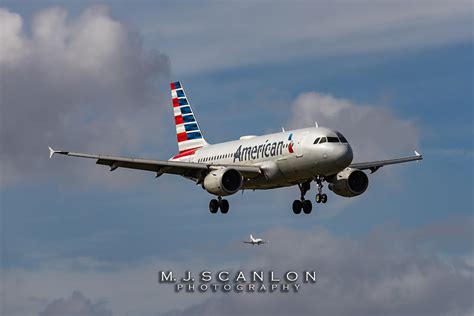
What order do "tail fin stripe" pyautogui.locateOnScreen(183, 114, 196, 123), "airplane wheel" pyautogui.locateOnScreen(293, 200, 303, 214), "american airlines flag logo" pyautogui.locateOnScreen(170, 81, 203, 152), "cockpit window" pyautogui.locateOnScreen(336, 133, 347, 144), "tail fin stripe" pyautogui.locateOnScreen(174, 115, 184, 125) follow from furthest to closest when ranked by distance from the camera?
"tail fin stripe" pyautogui.locateOnScreen(174, 115, 184, 125) < "tail fin stripe" pyautogui.locateOnScreen(183, 114, 196, 123) < "american airlines flag logo" pyautogui.locateOnScreen(170, 81, 203, 152) < "airplane wheel" pyautogui.locateOnScreen(293, 200, 303, 214) < "cockpit window" pyautogui.locateOnScreen(336, 133, 347, 144)

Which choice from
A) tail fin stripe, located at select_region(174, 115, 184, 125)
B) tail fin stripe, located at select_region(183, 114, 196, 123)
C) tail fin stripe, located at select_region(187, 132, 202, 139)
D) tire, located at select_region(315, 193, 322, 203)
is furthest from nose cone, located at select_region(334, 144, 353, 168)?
tail fin stripe, located at select_region(174, 115, 184, 125)

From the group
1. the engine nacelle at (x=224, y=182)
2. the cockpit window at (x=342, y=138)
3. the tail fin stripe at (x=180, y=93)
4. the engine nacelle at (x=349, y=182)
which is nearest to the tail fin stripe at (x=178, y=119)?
the tail fin stripe at (x=180, y=93)

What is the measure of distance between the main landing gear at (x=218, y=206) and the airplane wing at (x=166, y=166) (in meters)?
2.15

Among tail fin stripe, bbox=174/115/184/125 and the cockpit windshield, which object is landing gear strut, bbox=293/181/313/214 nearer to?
the cockpit windshield

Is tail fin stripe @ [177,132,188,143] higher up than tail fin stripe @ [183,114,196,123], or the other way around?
tail fin stripe @ [183,114,196,123]

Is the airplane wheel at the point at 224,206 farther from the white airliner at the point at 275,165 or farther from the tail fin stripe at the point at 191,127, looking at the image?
the tail fin stripe at the point at 191,127

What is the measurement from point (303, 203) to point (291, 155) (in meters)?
6.66

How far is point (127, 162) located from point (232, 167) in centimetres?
700

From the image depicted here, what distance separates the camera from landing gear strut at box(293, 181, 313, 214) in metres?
90.7

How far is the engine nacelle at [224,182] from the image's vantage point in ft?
284

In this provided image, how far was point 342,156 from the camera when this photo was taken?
83.3 m

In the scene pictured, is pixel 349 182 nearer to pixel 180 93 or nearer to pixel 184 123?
pixel 184 123

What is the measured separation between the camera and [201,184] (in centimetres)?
9025

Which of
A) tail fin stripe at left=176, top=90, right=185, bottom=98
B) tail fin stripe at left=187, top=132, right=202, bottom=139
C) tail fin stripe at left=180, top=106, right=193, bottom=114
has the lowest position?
tail fin stripe at left=187, top=132, right=202, bottom=139
